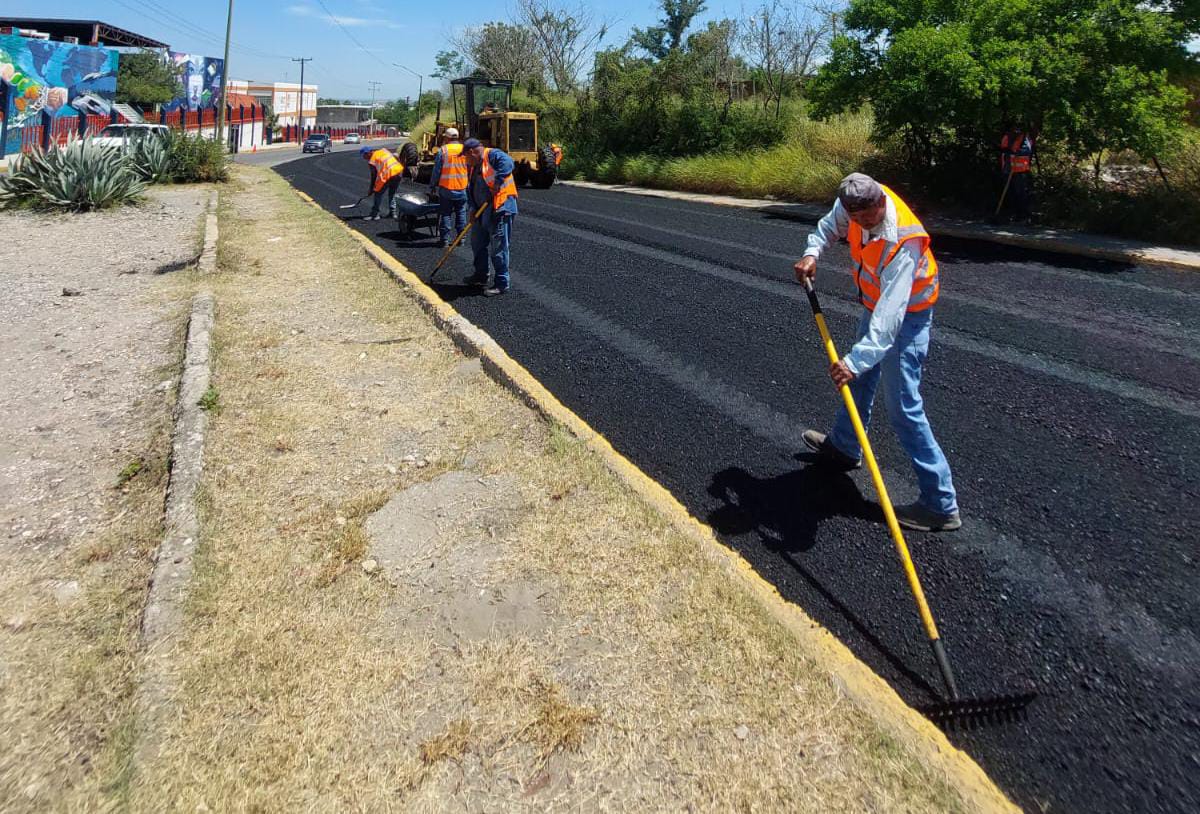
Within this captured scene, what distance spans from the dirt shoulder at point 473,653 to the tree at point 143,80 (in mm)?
46494

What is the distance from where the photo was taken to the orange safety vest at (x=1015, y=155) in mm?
11961

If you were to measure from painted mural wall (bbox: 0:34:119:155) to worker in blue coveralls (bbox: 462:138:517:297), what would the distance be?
1185 inches

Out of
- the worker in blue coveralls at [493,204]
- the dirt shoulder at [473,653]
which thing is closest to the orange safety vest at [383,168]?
the worker in blue coveralls at [493,204]

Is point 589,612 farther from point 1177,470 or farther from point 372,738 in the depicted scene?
point 1177,470

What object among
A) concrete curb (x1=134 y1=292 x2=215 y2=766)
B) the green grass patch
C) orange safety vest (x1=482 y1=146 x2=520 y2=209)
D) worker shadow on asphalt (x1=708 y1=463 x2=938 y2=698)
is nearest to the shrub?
orange safety vest (x1=482 y1=146 x2=520 y2=209)

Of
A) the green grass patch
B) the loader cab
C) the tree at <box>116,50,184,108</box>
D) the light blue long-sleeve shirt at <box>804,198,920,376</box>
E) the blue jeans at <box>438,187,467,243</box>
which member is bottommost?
the green grass patch

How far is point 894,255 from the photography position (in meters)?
3.16

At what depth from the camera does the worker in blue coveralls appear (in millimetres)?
7449

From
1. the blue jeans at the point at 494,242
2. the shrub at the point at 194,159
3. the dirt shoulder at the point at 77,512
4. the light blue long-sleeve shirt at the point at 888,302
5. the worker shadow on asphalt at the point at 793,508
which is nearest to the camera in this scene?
the dirt shoulder at the point at 77,512

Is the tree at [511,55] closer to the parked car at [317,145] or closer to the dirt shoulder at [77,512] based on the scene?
the parked car at [317,145]

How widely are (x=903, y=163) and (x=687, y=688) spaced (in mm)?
16243

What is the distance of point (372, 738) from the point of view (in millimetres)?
2303

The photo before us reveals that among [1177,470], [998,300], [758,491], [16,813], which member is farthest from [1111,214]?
[16,813]

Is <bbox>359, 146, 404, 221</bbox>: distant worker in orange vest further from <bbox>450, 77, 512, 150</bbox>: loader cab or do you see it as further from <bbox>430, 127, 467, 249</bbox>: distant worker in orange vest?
<bbox>450, 77, 512, 150</bbox>: loader cab
